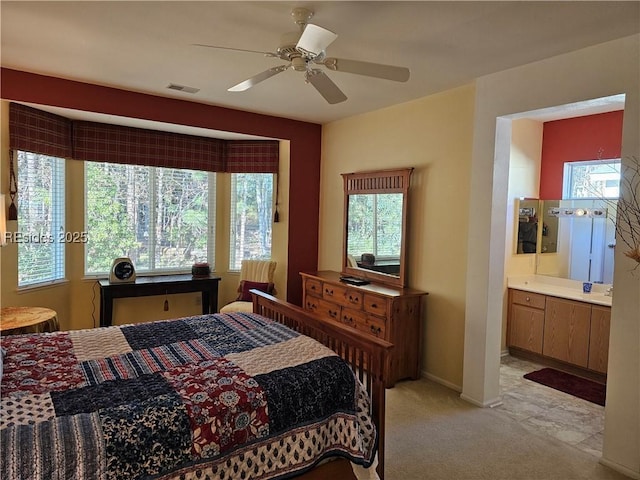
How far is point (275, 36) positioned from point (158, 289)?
3.13m

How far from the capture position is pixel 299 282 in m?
5.29

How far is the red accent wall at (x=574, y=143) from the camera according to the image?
4.26m

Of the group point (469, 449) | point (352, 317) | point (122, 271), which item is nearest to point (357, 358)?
point (469, 449)

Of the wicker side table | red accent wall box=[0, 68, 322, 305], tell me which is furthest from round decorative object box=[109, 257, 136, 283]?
red accent wall box=[0, 68, 322, 305]

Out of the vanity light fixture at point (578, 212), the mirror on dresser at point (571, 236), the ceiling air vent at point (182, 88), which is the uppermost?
the ceiling air vent at point (182, 88)

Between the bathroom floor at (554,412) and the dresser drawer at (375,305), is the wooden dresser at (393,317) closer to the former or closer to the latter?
the dresser drawer at (375,305)

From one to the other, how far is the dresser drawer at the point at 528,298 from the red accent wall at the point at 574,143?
3.80 ft

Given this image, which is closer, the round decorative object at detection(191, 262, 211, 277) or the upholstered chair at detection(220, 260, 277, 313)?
the upholstered chair at detection(220, 260, 277, 313)

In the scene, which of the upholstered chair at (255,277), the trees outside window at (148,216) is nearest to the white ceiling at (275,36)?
the trees outside window at (148,216)

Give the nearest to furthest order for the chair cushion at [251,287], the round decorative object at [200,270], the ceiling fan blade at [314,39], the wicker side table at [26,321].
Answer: the ceiling fan blade at [314,39] → the wicker side table at [26,321] → the chair cushion at [251,287] → the round decorative object at [200,270]

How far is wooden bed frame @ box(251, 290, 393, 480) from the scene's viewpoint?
6.99 feet

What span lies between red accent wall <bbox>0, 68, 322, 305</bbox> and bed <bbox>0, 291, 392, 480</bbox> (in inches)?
85.1

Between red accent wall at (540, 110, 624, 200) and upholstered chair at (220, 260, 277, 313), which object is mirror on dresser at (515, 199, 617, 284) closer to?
red accent wall at (540, 110, 624, 200)

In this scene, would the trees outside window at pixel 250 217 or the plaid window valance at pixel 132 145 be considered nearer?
the plaid window valance at pixel 132 145
